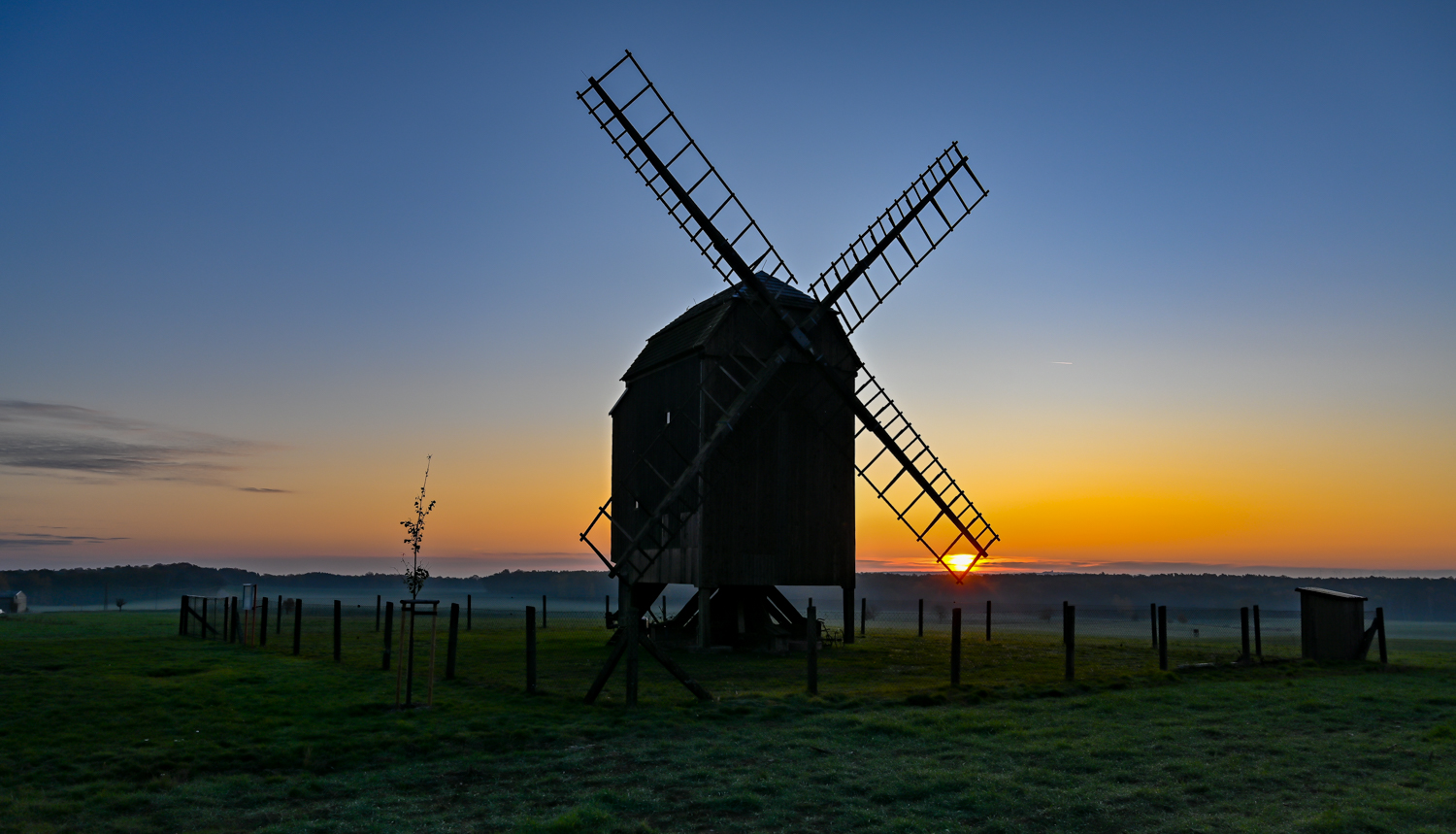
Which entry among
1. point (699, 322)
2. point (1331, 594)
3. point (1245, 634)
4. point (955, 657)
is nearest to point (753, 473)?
point (699, 322)

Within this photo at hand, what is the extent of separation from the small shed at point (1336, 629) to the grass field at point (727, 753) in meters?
4.32

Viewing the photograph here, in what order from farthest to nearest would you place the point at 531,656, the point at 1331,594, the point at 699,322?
the point at 699,322, the point at 1331,594, the point at 531,656

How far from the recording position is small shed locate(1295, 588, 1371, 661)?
2939 cm

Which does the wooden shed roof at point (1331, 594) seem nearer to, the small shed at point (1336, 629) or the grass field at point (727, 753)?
the small shed at point (1336, 629)

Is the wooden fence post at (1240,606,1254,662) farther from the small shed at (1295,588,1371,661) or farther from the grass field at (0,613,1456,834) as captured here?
the grass field at (0,613,1456,834)

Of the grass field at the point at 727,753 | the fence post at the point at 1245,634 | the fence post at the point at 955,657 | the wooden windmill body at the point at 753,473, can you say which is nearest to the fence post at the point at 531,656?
the grass field at the point at 727,753

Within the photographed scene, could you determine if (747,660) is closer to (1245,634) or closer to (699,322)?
(699,322)

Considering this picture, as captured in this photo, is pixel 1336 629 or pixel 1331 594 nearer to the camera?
pixel 1336 629

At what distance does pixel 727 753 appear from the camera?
47.1 ft

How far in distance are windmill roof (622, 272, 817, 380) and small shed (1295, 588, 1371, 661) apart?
19015mm

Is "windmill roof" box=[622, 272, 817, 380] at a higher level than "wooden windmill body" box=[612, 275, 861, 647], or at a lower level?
higher

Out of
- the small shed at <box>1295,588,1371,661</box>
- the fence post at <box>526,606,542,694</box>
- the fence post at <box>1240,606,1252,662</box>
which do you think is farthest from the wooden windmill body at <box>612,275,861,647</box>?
the small shed at <box>1295,588,1371,661</box>

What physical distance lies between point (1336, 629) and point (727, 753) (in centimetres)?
2444

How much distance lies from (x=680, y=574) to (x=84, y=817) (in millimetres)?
22650
